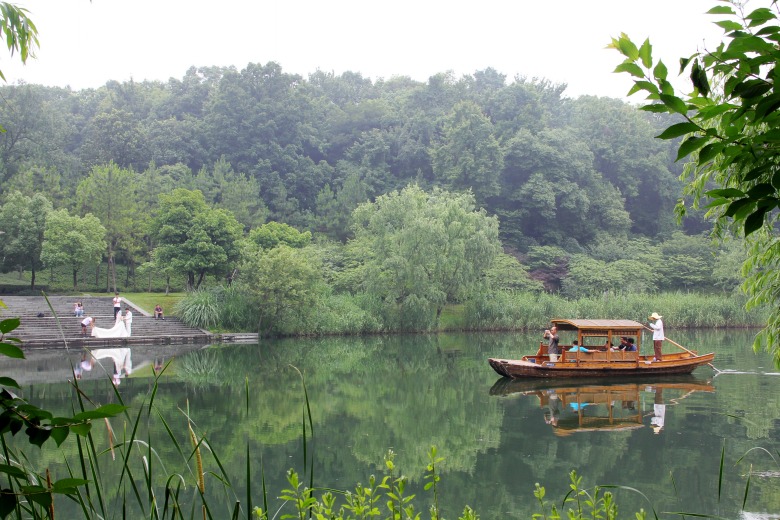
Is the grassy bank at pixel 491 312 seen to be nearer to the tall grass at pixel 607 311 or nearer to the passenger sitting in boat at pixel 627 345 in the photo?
the tall grass at pixel 607 311

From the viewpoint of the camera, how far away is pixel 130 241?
111ft

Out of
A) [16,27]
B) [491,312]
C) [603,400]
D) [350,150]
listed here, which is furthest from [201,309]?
[350,150]

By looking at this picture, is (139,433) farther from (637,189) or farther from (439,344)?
(637,189)

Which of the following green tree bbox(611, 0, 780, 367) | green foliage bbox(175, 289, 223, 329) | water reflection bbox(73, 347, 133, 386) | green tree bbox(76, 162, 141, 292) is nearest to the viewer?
green tree bbox(611, 0, 780, 367)

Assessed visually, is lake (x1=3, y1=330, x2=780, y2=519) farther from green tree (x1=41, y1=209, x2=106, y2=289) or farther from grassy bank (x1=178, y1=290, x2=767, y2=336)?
green tree (x1=41, y1=209, x2=106, y2=289)

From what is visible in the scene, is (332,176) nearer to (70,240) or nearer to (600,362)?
(70,240)

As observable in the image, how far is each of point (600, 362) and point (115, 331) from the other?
15.5 m

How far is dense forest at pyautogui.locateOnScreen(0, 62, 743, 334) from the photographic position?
32312 millimetres

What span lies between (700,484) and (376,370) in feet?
34.5

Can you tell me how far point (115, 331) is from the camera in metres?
23.4

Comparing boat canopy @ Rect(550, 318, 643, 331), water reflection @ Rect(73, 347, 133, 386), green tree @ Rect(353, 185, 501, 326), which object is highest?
green tree @ Rect(353, 185, 501, 326)

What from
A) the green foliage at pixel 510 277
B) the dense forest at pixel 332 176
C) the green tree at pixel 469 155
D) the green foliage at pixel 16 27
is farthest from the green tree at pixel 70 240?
the green foliage at pixel 16 27

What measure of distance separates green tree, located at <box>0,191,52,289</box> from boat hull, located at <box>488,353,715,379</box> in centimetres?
2396

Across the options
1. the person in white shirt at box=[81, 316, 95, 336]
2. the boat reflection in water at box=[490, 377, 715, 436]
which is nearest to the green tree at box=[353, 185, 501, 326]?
the person in white shirt at box=[81, 316, 95, 336]
